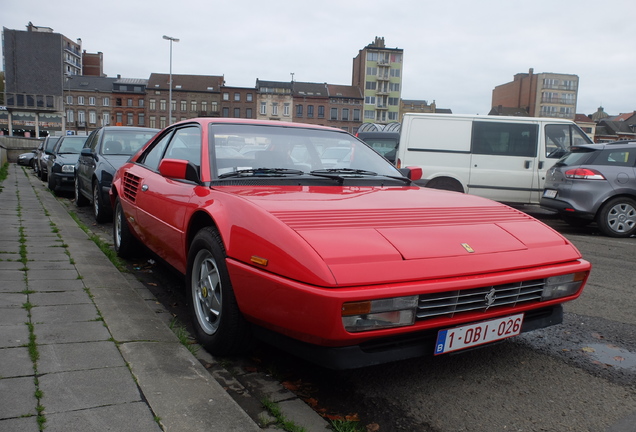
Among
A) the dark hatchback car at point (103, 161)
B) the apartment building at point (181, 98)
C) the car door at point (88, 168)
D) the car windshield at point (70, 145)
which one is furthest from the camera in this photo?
the apartment building at point (181, 98)

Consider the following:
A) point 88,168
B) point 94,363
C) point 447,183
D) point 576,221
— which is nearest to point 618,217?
point 576,221

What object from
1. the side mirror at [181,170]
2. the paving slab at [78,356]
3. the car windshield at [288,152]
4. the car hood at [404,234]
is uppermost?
the car windshield at [288,152]

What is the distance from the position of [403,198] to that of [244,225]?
116cm

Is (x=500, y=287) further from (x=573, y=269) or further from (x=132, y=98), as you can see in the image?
(x=132, y=98)

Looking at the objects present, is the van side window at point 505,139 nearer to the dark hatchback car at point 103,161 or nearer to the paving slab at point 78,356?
the dark hatchback car at point 103,161

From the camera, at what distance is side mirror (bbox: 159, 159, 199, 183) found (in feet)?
11.7

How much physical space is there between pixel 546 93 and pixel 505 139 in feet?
305

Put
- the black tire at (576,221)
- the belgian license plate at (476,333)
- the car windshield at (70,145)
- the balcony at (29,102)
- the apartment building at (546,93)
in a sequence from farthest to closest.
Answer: the apartment building at (546,93) → the balcony at (29,102) → the car windshield at (70,145) → the black tire at (576,221) → the belgian license plate at (476,333)

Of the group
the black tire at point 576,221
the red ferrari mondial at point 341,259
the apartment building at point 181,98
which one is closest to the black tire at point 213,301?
the red ferrari mondial at point 341,259

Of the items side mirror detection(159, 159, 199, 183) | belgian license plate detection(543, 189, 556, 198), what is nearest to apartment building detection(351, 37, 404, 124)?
belgian license plate detection(543, 189, 556, 198)

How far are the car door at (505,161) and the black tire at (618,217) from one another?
183 centimetres

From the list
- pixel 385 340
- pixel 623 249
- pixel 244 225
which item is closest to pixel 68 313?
pixel 244 225

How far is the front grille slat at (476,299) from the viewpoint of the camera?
2463mm

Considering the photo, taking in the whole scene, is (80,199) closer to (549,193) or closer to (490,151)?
(490,151)
